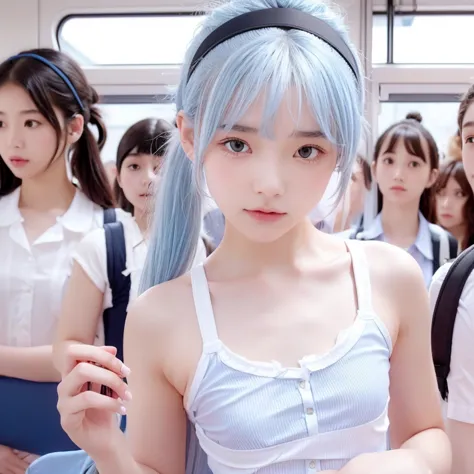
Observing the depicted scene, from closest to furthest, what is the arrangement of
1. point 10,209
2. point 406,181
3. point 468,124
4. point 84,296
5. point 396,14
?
point 468,124 → point 84,296 → point 10,209 → point 406,181 → point 396,14

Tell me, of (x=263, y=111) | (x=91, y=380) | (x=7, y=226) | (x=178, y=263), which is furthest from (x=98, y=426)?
(x=7, y=226)

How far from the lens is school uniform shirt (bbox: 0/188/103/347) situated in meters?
1.65

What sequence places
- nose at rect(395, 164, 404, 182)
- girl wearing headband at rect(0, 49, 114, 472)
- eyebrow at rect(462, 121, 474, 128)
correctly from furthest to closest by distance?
1. nose at rect(395, 164, 404, 182)
2. girl wearing headband at rect(0, 49, 114, 472)
3. eyebrow at rect(462, 121, 474, 128)

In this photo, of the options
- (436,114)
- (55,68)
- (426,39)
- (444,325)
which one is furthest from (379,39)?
(444,325)

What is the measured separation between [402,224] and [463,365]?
5.36ft

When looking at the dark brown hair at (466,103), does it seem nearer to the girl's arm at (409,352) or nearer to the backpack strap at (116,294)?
the girl's arm at (409,352)

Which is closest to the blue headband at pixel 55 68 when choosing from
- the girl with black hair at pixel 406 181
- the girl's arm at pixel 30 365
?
the girl's arm at pixel 30 365

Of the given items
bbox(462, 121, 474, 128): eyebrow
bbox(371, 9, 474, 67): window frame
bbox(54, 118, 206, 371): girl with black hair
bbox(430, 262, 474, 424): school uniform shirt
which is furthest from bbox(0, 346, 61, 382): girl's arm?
bbox(371, 9, 474, 67): window frame

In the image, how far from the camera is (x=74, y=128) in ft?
5.82

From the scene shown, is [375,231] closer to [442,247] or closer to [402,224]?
[402,224]

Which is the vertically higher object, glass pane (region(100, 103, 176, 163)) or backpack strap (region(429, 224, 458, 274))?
glass pane (region(100, 103, 176, 163))

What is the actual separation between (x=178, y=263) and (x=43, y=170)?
874 millimetres

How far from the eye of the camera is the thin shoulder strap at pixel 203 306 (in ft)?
2.89

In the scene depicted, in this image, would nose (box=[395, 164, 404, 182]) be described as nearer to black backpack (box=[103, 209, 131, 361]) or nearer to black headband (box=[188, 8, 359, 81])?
black backpack (box=[103, 209, 131, 361])
